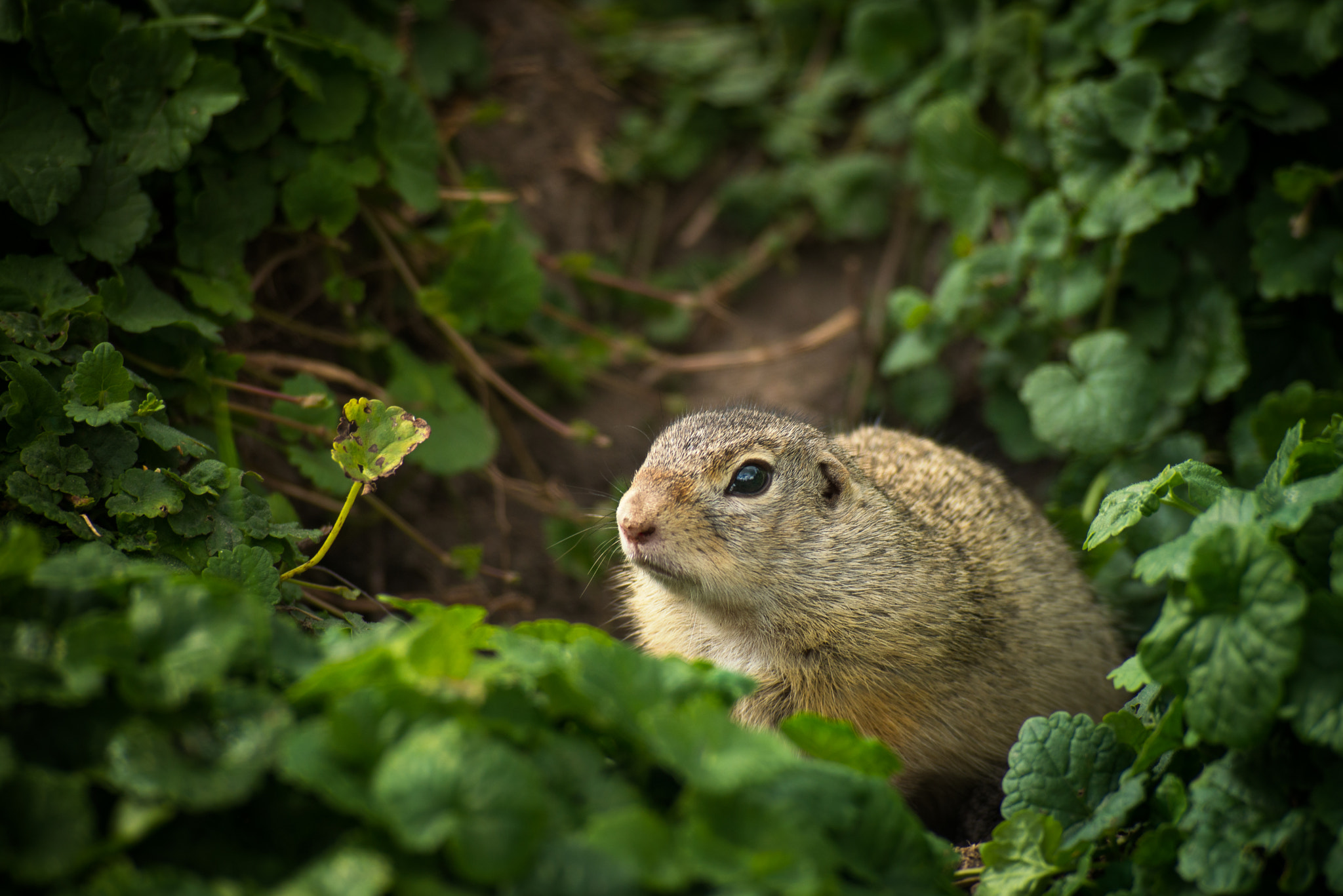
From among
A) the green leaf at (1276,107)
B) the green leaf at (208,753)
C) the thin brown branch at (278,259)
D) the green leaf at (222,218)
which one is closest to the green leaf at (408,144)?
the thin brown branch at (278,259)

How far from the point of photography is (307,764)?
5.74 feet

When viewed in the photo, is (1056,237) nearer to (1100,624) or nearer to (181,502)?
(1100,624)

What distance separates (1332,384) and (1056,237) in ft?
4.65

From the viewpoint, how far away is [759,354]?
19.7 feet

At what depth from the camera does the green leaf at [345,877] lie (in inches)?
64.7

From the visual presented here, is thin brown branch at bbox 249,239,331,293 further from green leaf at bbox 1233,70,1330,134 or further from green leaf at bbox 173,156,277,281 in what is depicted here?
green leaf at bbox 1233,70,1330,134

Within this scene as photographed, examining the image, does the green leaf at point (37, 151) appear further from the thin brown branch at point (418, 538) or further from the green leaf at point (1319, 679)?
the green leaf at point (1319, 679)

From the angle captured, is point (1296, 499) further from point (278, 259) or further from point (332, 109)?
point (278, 259)

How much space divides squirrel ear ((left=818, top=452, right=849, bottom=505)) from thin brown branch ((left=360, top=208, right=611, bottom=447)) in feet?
4.05

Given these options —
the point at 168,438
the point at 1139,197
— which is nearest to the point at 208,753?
the point at 168,438

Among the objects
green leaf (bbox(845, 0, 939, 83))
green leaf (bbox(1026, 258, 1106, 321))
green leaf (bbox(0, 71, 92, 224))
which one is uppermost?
green leaf (bbox(845, 0, 939, 83))

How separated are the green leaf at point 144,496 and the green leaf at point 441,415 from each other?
4.48 feet

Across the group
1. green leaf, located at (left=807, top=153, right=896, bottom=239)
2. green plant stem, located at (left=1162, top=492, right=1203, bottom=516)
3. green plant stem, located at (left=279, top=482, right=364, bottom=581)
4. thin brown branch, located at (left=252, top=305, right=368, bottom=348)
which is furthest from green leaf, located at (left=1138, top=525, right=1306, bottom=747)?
green leaf, located at (left=807, top=153, right=896, bottom=239)

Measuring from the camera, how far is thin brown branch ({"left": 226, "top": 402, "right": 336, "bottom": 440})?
12.4 ft
